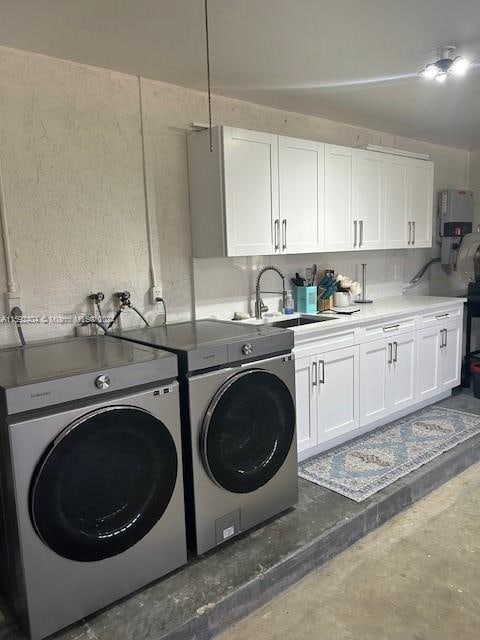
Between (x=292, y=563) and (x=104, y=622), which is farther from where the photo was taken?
(x=292, y=563)

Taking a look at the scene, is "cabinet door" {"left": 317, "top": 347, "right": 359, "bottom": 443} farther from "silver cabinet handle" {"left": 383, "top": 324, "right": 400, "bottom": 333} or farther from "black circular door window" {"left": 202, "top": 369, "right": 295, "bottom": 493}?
"black circular door window" {"left": 202, "top": 369, "right": 295, "bottom": 493}

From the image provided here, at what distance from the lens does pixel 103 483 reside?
1839mm

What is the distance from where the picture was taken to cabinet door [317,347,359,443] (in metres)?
3.14

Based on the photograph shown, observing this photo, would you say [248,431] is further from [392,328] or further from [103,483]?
[392,328]

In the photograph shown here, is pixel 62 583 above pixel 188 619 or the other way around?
above

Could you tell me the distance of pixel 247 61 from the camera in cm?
266

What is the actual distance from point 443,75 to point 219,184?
4.50 ft

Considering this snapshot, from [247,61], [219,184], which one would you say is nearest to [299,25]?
[247,61]

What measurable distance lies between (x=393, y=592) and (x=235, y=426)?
99 centimetres

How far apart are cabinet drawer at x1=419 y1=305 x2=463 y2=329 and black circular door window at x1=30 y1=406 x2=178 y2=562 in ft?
8.54

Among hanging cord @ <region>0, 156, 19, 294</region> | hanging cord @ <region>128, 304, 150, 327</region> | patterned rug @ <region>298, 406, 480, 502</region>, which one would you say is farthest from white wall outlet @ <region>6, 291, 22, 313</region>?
patterned rug @ <region>298, 406, 480, 502</region>

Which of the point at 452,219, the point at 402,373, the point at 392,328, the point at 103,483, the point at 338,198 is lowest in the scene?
the point at 402,373

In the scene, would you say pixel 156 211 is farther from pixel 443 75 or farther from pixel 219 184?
pixel 443 75

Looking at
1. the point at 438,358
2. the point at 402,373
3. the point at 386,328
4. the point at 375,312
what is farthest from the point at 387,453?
the point at 438,358
